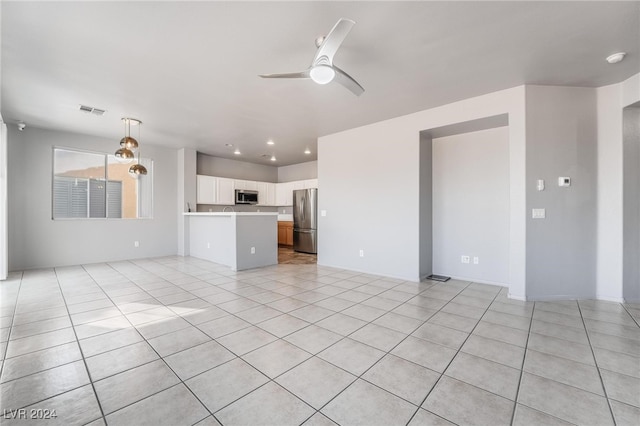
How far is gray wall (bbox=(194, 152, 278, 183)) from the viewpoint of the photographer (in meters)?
7.51

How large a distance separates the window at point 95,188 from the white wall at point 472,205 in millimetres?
5983

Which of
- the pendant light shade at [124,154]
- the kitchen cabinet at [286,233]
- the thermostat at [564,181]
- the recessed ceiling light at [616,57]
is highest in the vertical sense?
the recessed ceiling light at [616,57]

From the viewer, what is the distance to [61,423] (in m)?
1.41

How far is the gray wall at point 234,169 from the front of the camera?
296 inches

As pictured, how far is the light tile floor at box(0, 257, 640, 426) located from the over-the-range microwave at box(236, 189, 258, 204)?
436 centimetres

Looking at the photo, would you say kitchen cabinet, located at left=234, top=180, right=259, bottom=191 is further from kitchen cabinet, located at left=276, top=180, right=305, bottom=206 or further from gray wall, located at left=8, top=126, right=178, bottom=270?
gray wall, located at left=8, top=126, right=178, bottom=270

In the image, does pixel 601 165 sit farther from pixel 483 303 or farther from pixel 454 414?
pixel 454 414

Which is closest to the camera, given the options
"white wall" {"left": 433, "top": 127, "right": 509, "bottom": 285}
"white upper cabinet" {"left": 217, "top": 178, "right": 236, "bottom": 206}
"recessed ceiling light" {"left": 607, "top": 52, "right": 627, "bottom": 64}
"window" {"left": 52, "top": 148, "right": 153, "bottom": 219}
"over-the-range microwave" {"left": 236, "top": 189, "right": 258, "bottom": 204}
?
"recessed ceiling light" {"left": 607, "top": 52, "right": 627, "bottom": 64}

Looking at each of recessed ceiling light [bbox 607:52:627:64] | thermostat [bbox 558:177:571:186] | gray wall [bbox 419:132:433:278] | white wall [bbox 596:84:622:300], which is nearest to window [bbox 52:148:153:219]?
gray wall [bbox 419:132:433:278]

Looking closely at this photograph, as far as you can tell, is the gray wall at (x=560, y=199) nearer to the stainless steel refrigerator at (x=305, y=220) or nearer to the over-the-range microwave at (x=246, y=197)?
the stainless steel refrigerator at (x=305, y=220)

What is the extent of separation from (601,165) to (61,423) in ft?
18.3

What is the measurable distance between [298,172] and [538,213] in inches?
260

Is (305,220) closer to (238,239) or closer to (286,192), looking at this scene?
(286,192)

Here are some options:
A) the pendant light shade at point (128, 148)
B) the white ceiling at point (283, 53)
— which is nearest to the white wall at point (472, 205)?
the white ceiling at point (283, 53)
